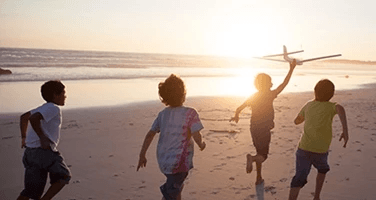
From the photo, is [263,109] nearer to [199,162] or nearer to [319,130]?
[319,130]

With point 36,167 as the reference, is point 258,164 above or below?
below

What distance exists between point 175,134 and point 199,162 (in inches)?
137

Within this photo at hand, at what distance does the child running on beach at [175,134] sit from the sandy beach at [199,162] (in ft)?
5.63

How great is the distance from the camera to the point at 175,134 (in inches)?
130

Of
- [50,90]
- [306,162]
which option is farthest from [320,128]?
[50,90]

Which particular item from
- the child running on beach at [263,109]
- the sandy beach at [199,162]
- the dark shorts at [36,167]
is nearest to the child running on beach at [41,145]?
the dark shorts at [36,167]

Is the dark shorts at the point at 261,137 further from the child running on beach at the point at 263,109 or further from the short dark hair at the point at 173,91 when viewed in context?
the short dark hair at the point at 173,91

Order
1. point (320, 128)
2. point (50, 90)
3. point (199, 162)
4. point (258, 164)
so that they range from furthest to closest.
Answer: point (199, 162)
point (258, 164)
point (320, 128)
point (50, 90)

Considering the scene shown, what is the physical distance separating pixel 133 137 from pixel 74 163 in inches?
95.0

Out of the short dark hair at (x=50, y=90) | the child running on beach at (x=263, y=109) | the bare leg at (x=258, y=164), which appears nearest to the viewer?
the short dark hair at (x=50, y=90)

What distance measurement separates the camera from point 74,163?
641cm

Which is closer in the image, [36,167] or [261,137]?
[36,167]

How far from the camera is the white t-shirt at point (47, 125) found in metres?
3.38

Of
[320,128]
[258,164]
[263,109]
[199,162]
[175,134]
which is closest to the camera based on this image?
[175,134]
